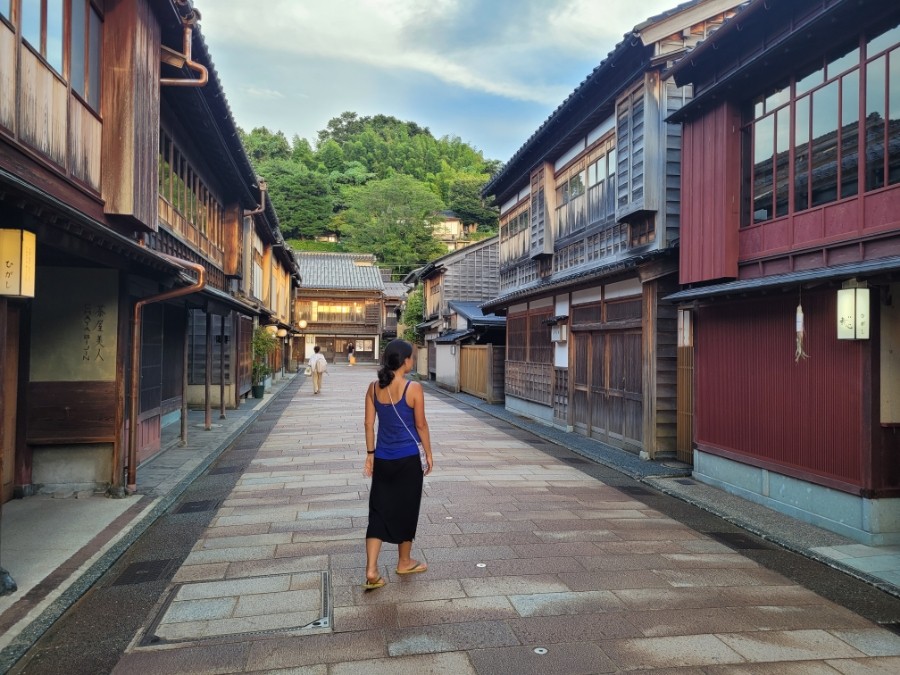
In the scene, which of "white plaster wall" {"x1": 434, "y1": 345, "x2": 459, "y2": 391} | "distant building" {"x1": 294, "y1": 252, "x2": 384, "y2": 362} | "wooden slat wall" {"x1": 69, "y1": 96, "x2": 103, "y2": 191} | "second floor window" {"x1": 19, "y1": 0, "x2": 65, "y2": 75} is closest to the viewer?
"second floor window" {"x1": 19, "y1": 0, "x2": 65, "y2": 75}

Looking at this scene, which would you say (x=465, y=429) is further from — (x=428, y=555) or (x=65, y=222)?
(x=65, y=222)

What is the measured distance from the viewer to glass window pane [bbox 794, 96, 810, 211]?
295 inches

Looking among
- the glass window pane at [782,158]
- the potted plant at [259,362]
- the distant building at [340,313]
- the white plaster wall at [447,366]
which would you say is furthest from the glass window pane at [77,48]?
the distant building at [340,313]

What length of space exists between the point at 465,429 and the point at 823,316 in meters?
9.87

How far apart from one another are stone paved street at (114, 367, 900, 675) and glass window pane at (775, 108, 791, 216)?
4.28 metres

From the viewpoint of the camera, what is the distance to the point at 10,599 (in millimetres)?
4711

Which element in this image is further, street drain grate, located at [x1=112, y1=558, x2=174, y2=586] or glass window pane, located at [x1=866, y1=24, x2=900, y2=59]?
glass window pane, located at [x1=866, y1=24, x2=900, y2=59]

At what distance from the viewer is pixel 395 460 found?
5.07 meters

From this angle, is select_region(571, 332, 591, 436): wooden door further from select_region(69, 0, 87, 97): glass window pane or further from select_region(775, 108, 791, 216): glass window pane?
select_region(69, 0, 87, 97): glass window pane

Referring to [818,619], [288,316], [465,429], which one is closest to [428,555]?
[818,619]

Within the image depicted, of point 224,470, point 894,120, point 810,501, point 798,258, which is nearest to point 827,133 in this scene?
point 894,120

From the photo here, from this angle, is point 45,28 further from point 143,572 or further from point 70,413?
point 143,572

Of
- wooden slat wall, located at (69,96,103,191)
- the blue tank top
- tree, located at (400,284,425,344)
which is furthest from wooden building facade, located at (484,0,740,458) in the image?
tree, located at (400,284,425,344)

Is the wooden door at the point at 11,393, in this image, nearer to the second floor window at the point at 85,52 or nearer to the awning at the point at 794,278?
the second floor window at the point at 85,52
